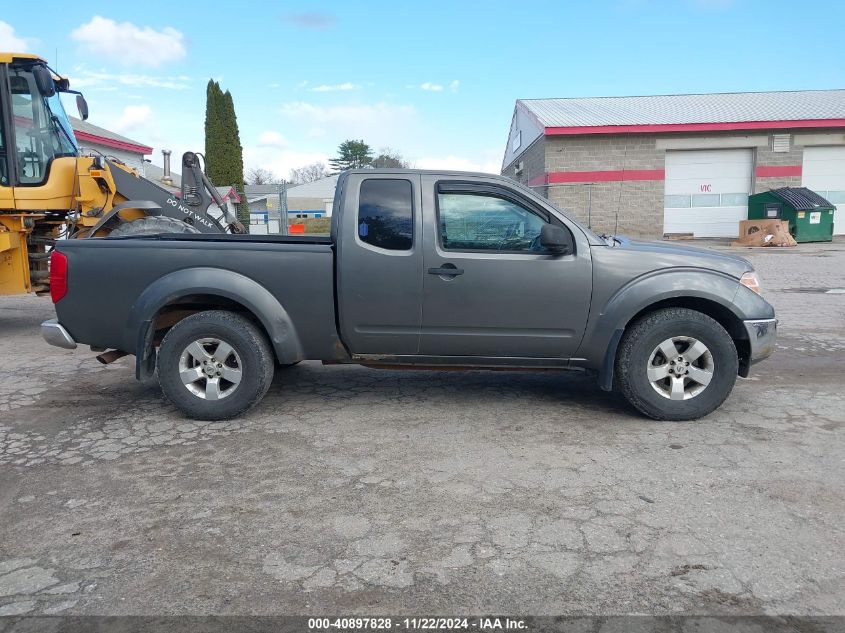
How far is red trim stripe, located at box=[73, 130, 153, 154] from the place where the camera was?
1015 inches

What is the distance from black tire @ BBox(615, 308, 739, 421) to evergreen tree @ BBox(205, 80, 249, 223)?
43.4 metres

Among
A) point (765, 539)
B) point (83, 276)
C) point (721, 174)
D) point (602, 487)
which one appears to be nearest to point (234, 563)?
point (602, 487)

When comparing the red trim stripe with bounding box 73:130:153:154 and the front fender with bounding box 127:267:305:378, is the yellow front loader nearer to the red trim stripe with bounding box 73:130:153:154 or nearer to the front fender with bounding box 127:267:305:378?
the front fender with bounding box 127:267:305:378

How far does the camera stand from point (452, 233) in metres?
4.90

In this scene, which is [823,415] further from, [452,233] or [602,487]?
[452,233]

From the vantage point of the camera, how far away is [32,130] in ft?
28.7

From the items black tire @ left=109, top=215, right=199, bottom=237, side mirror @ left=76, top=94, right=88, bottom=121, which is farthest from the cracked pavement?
side mirror @ left=76, top=94, right=88, bottom=121

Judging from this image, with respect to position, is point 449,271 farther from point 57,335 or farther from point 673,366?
point 57,335

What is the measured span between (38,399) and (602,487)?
4.80m

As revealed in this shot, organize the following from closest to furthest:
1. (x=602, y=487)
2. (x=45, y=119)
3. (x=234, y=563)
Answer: (x=234, y=563)
(x=602, y=487)
(x=45, y=119)

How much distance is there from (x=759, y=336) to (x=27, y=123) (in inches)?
358

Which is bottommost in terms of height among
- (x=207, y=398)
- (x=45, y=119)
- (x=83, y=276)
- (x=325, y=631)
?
(x=325, y=631)

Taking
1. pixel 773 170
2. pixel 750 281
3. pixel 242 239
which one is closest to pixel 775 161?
pixel 773 170

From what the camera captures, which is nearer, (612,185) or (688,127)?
(688,127)
